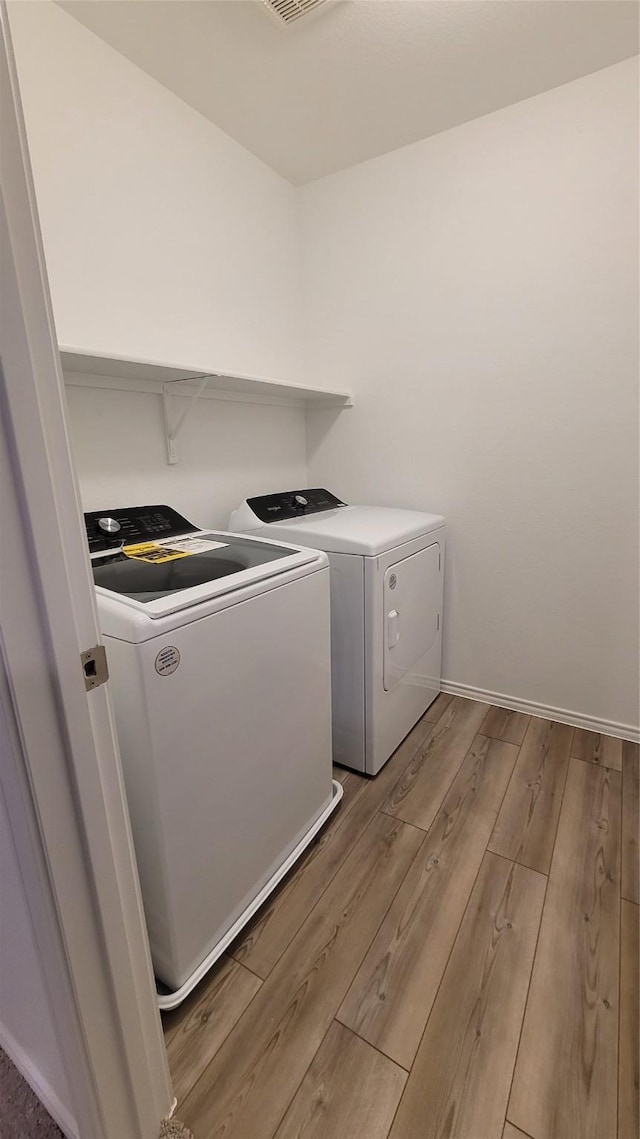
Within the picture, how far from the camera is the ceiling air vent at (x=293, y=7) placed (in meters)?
1.35

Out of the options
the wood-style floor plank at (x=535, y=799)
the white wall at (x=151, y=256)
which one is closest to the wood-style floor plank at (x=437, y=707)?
the wood-style floor plank at (x=535, y=799)

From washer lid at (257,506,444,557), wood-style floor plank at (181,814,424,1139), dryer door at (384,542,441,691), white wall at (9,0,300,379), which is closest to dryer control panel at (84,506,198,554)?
washer lid at (257,506,444,557)

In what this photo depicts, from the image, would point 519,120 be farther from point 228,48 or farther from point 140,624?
point 140,624

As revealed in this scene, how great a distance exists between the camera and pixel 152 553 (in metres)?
1.42

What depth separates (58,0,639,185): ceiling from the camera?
1.40 metres

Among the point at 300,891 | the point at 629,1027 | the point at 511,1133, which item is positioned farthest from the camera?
the point at 300,891

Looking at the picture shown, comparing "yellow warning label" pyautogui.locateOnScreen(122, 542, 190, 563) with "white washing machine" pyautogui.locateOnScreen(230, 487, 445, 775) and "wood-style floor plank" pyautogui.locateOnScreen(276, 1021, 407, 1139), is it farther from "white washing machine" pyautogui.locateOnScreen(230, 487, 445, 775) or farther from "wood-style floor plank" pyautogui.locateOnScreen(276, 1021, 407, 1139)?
"wood-style floor plank" pyautogui.locateOnScreen(276, 1021, 407, 1139)

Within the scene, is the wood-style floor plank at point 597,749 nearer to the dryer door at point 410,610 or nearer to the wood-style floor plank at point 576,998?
the wood-style floor plank at point 576,998

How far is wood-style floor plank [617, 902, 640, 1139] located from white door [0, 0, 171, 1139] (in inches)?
35.8

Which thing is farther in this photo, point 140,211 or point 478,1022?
point 140,211

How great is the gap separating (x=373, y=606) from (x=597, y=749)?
1178 mm

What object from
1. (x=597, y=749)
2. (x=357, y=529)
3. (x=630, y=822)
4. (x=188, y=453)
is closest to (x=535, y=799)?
(x=630, y=822)

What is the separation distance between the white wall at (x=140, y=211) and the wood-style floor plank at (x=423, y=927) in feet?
6.28

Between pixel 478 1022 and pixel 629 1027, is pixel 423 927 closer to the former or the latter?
pixel 478 1022
